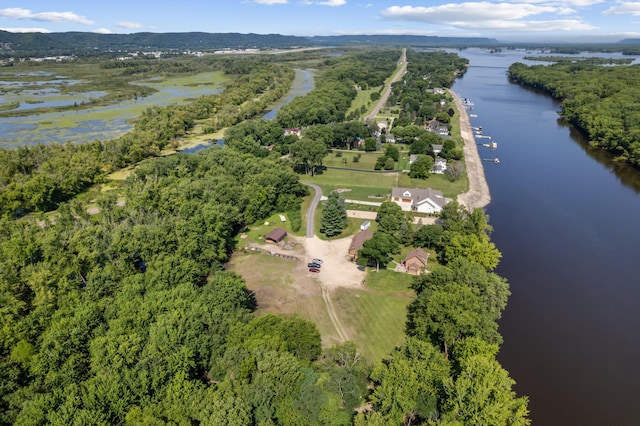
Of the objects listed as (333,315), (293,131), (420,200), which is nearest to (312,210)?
(420,200)

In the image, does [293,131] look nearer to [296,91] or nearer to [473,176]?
[473,176]

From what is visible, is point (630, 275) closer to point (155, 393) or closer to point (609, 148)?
point (155, 393)

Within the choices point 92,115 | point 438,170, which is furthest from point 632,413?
point 92,115

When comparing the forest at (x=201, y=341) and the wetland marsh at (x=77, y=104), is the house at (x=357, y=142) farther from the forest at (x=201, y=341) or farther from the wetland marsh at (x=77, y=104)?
the wetland marsh at (x=77, y=104)

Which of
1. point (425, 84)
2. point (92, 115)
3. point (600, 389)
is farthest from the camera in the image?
point (425, 84)

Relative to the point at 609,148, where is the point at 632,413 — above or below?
below

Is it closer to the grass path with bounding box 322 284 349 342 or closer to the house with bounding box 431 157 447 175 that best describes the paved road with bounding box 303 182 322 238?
the grass path with bounding box 322 284 349 342
